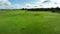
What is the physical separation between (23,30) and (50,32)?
3.45 ft

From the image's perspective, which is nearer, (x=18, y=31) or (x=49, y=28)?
(x=18, y=31)

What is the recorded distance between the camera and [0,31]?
510 cm

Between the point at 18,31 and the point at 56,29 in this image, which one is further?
the point at 56,29

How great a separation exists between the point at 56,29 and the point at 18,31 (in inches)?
62.3

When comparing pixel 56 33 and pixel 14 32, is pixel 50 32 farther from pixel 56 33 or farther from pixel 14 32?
pixel 14 32

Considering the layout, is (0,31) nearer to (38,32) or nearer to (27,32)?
(27,32)

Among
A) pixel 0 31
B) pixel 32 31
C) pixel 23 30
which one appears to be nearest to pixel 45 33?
pixel 32 31

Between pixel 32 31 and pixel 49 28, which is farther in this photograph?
pixel 49 28

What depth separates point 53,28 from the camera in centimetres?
574

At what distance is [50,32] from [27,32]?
879 millimetres

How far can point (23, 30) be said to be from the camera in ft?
17.5

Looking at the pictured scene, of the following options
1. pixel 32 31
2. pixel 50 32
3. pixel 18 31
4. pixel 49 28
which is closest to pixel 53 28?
pixel 49 28

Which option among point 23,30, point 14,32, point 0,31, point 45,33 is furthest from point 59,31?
point 0,31

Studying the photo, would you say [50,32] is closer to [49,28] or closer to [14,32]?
[49,28]
